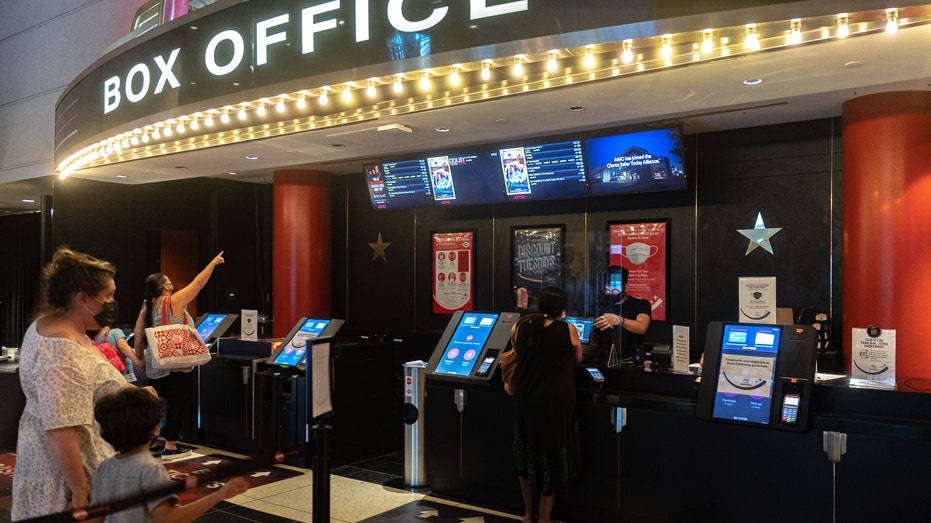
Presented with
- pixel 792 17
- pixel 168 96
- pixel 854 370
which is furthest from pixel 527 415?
pixel 168 96

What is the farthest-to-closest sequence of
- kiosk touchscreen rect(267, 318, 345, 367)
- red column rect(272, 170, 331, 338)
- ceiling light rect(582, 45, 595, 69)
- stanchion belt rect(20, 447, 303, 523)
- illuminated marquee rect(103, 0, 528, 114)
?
red column rect(272, 170, 331, 338), kiosk touchscreen rect(267, 318, 345, 367), illuminated marquee rect(103, 0, 528, 114), ceiling light rect(582, 45, 595, 69), stanchion belt rect(20, 447, 303, 523)

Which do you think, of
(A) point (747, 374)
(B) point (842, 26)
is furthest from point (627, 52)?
(A) point (747, 374)

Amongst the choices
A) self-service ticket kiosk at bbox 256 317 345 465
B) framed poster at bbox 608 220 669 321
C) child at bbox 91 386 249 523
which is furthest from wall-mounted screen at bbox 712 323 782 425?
self-service ticket kiosk at bbox 256 317 345 465

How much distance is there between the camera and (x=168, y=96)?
17.4ft

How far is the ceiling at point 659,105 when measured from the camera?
4.00 m

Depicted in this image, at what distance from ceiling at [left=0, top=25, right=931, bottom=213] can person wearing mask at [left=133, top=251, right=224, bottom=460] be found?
1.44 meters

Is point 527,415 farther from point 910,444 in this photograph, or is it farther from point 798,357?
point 910,444

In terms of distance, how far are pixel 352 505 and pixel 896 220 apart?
4605mm

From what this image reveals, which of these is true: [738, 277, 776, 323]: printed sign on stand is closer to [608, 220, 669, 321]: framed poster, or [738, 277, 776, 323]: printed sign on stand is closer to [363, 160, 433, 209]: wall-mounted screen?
[608, 220, 669, 321]: framed poster

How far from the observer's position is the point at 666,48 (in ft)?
12.2

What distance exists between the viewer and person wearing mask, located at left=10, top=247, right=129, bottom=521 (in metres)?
2.40

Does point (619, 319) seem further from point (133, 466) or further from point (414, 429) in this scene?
point (133, 466)

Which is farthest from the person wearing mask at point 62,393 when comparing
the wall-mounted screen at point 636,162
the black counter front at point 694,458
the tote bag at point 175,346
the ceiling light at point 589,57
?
the wall-mounted screen at point 636,162

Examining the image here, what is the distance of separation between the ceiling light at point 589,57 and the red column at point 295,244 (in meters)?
5.98
